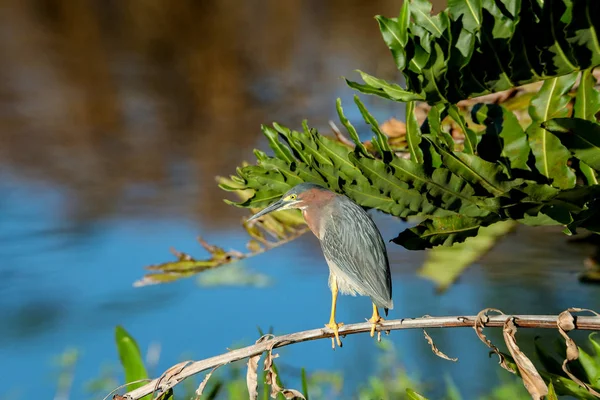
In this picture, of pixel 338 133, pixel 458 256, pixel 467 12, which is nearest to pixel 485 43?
pixel 467 12

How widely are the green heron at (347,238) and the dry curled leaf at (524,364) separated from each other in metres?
0.10

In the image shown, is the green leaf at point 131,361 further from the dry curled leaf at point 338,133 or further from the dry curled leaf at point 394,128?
the dry curled leaf at point 394,128

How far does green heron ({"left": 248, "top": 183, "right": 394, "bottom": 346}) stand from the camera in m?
0.52

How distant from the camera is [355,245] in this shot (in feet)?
1.74

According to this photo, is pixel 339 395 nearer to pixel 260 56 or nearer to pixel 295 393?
pixel 295 393

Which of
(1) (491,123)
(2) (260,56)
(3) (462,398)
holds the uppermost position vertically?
(2) (260,56)

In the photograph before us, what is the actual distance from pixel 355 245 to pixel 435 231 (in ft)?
0.23

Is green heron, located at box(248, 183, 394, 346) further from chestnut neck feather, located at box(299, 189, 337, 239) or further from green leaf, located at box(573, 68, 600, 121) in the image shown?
green leaf, located at box(573, 68, 600, 121)

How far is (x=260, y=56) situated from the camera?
156 centimetres

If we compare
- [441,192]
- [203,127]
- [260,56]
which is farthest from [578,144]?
[260,56]

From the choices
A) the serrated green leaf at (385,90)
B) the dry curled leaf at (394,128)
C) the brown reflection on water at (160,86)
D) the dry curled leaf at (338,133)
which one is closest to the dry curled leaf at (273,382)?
the serrated green leaf at (385,90)

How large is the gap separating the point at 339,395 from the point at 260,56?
33.2 inches

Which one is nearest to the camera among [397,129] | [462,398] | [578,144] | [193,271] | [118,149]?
[578,144]

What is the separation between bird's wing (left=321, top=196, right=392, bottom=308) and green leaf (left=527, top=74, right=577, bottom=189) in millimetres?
153
